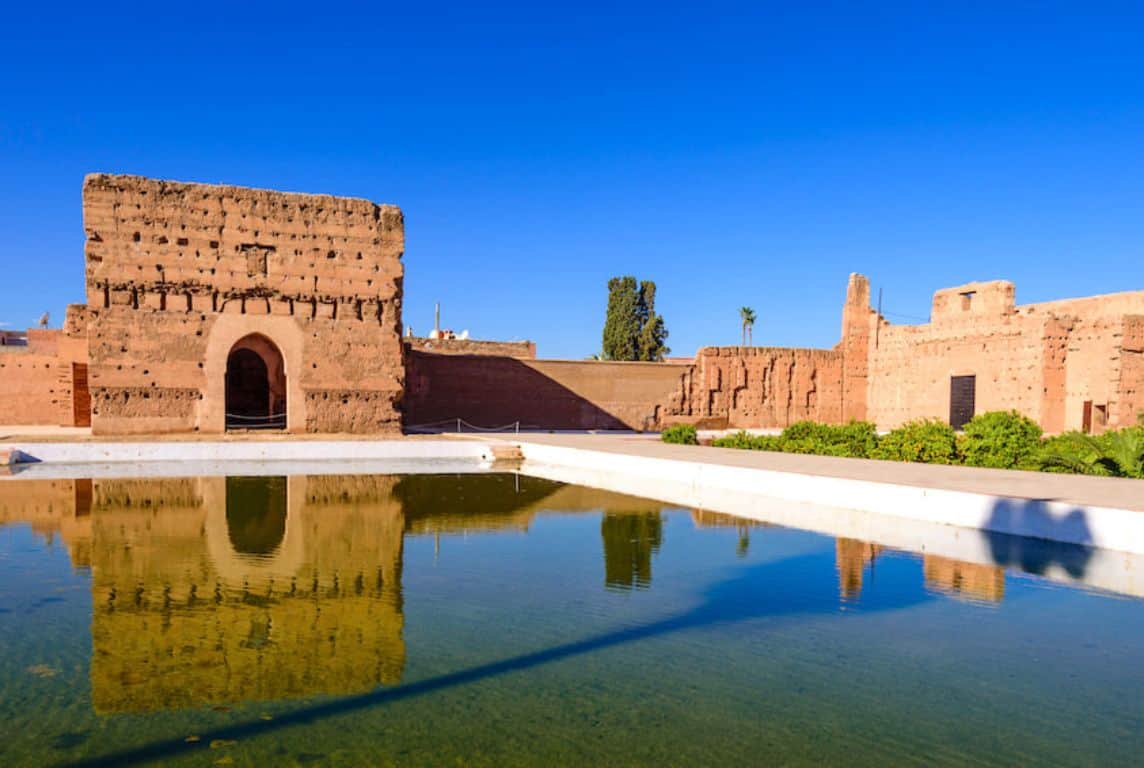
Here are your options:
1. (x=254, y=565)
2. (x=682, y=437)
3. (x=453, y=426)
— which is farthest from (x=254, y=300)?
(x=254, y=565)

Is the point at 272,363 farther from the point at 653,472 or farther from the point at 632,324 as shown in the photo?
the point at 632,324

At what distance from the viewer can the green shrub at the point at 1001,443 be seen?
38.9 ft

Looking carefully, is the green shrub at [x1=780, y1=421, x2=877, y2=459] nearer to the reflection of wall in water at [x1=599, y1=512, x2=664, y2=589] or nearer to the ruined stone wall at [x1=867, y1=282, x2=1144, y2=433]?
the reflection of wall in water at [x1=599, y1=512, x2=664, y2=589]

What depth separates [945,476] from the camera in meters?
10.2

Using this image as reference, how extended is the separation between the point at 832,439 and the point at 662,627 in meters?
10.2

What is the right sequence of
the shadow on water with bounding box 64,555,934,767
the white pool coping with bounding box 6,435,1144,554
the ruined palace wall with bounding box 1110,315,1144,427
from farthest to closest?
the ruined palace wall with bounding box 1110,315,1144,427
the white pool coping with bounding box 6,435,1144,554
the shadow on water with bounding box 64,555,934,767

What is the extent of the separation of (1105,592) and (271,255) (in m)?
16.1

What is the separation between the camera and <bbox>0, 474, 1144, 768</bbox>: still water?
3600mm

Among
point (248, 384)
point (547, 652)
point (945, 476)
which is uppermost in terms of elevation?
point (248, 384)

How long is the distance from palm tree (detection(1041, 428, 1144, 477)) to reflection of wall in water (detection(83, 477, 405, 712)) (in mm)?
8783

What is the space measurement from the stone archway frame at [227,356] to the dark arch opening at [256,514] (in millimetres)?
5516

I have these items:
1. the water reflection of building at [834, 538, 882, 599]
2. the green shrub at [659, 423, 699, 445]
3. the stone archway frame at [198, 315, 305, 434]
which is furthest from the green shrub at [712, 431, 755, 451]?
the stone archway frame at [198, 315, 305, 434]

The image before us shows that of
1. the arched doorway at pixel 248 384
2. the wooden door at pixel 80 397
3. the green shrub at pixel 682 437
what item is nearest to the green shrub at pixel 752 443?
the green shrub at pixel 682 437

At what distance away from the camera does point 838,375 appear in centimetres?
2680
